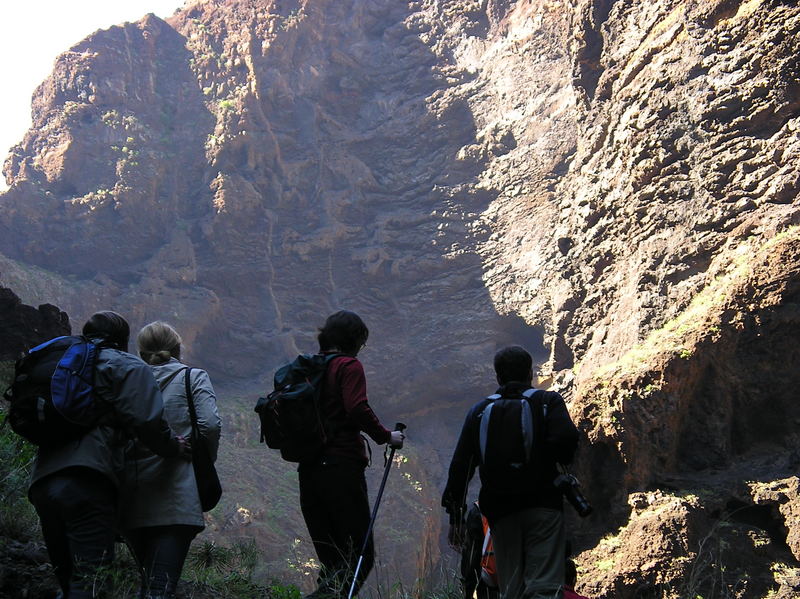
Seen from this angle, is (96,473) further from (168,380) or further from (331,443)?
(331,443)

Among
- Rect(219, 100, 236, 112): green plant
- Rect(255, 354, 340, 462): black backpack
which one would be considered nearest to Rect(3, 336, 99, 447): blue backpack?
Rect(255, 354, 340, 462): black backpack

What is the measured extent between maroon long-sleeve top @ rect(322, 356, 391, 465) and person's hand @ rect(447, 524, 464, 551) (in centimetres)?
56

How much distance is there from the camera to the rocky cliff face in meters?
12.9

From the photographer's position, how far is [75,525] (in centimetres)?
271

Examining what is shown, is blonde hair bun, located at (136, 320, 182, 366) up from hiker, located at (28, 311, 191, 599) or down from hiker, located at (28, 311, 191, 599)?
up

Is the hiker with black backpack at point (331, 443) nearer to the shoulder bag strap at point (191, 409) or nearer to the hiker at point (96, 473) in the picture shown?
the shoulder bag strap at point (191, 409)

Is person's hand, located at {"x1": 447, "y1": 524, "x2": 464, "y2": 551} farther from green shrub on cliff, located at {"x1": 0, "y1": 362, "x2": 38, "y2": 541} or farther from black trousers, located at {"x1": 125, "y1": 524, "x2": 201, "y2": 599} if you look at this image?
green shrub on cliff, located at {"x1": 0, "y1": 362, "x2": 38, "y2": 541}

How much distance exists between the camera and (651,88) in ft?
46.3

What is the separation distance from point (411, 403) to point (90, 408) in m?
24.4

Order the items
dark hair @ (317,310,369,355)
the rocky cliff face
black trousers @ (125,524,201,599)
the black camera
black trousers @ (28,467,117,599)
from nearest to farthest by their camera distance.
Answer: black trousers @ (28,467,117,599) < black trousers @ (125,524,201,599) < the black camera < dark hair @ (317,310,369,355) < the rocky cliff face

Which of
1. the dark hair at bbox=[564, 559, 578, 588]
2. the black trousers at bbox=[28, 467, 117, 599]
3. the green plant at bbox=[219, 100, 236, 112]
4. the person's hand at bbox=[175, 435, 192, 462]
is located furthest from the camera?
the green plant at bbox=[219, 100, 236, 112]

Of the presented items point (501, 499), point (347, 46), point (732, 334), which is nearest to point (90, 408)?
point (501, 499)

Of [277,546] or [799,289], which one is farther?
[277,546]

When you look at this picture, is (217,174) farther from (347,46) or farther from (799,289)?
(799,289)
